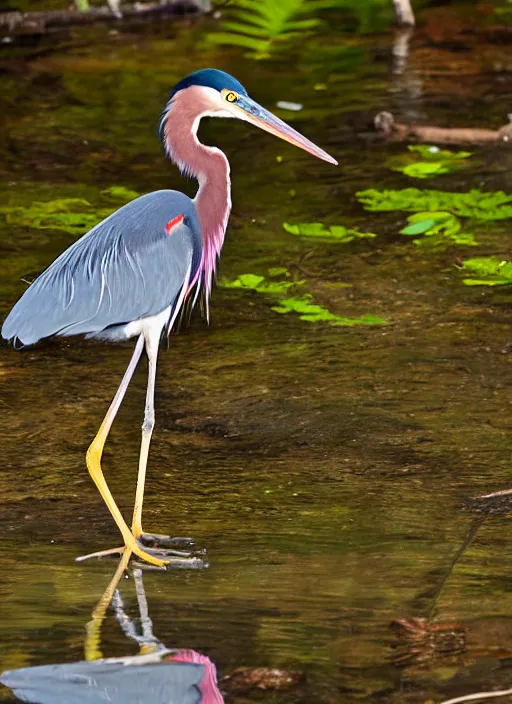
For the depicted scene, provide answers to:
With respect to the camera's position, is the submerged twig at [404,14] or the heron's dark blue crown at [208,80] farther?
the submerged twig at [404,14]

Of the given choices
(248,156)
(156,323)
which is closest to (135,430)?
(156,323)

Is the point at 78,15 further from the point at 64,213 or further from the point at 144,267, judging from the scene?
the point at 144,267

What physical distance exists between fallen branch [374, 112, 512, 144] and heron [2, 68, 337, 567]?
178 inches

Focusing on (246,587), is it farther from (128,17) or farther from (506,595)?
(128,17)

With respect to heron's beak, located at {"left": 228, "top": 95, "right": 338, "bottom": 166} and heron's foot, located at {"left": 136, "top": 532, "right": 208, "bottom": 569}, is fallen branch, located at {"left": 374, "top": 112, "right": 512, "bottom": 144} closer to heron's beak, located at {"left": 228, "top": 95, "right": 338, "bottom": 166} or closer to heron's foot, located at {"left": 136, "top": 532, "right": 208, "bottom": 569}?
heron's beak, located at {"left": 228, "top": 95, "right": 338, "bottom": 166}

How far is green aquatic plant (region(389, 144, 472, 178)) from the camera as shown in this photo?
9.20 m

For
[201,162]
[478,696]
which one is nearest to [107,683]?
[478,696]

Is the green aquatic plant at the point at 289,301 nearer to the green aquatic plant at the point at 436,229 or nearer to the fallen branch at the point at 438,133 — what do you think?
the green aquatic plant at the point at 436,229

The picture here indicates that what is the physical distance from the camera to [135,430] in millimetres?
6023

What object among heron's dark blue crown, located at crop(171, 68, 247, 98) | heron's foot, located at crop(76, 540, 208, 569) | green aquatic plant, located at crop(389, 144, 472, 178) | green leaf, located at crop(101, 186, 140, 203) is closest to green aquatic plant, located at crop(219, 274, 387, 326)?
green leaf, located at crop(101, 186, 140, 203)

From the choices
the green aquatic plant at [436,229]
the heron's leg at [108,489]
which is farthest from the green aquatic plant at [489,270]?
the heron's leg at [108,489]

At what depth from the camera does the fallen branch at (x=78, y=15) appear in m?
13.9

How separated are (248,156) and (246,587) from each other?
5807 millimetres

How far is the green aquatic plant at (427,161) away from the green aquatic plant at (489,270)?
1532 mm
